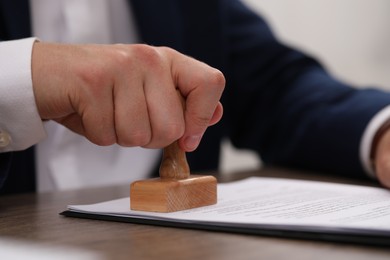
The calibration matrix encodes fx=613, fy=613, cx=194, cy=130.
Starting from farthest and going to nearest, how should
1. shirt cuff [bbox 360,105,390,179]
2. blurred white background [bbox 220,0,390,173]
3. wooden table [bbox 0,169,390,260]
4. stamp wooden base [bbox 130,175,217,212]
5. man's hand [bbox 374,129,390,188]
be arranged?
blurred white background [bbox 220,0,390,173] → shirt cuff [bbox 360,105,390,179] → man's hand [bbox 374,129,390,188] → stamp wooden base [bbox 130,175,217,212] → wooden table [bbox 0,169,390,260]

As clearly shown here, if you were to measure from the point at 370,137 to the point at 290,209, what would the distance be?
44 centimetres

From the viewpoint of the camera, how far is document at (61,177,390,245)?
42 centimetres

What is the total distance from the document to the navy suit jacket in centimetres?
33

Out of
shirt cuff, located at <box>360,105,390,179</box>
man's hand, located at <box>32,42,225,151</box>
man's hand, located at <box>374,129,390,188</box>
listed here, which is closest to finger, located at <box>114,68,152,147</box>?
man's hand, located at <box>32,42,225,151</box>

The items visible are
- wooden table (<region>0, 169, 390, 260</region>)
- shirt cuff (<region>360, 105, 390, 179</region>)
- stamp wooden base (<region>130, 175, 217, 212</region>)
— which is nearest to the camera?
wooden table (<region>0, 169, 390, 260</region>)

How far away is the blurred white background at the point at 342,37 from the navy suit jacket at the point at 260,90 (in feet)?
2.16

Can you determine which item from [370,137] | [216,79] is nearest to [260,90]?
[370,137]

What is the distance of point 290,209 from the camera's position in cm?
51

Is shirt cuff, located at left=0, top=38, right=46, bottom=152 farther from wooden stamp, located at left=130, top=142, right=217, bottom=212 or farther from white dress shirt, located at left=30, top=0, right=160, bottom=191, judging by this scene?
white dress shirt, located at left=30, top=0, right=160, bottom=191

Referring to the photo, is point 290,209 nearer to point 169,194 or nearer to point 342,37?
point 169,194

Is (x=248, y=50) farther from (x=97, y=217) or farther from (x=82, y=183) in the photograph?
(x=97, y=217)

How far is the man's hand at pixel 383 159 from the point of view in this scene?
2.44ft


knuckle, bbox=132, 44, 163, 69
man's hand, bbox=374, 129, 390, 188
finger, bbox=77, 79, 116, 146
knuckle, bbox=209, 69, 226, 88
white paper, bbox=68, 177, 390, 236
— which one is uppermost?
knuckle, bbox=132, 44, 163, 69

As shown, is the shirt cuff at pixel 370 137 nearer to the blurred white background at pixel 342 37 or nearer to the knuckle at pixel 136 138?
the knuckle at pixel 136 138
